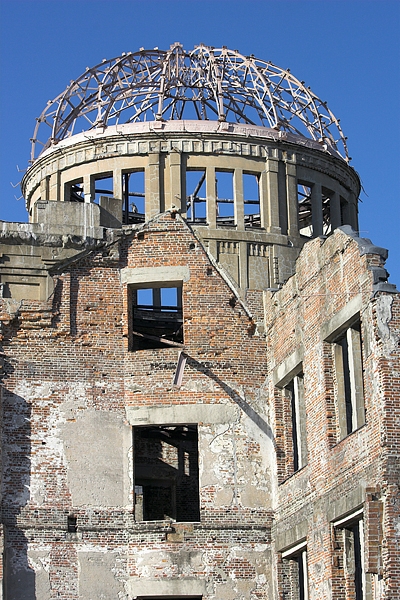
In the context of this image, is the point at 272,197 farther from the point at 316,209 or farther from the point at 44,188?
the point at 44,188

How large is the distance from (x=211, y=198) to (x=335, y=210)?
3.53 m

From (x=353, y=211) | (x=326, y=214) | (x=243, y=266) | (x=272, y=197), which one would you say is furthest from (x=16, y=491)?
(x=353, y=211)

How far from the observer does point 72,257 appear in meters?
23.8

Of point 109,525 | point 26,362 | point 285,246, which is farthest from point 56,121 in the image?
point 109,525

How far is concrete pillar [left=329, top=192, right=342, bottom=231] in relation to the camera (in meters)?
29.9

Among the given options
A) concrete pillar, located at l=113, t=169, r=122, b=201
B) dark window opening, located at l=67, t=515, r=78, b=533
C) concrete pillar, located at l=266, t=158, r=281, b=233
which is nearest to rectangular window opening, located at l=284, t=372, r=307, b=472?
dark window opening, located at l=67, t=515, r=78, b=533

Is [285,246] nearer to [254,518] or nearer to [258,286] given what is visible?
[258,286]

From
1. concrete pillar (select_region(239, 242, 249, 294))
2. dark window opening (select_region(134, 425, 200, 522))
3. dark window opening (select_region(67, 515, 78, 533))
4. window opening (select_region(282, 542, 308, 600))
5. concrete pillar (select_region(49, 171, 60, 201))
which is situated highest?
concrete pillar (select_region(49, 171, 60, 201))

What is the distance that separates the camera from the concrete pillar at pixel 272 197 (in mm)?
28500

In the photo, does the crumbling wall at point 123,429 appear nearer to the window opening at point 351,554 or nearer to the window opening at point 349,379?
Result: the window opening at point 351,554

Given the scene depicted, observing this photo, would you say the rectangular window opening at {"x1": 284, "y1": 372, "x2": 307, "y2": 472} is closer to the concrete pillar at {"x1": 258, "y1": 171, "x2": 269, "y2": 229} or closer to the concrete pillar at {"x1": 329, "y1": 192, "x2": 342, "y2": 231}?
the concrete pillar at {"x1": 258, "y1": 171, "x2": 269, "y2": 229}

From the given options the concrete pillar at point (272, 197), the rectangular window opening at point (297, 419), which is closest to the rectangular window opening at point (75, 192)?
the concrete pillar at point (272, 197)

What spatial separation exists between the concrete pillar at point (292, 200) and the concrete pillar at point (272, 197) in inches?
14.0

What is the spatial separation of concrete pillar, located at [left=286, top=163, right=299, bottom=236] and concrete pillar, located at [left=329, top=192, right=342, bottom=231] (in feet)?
4.28
